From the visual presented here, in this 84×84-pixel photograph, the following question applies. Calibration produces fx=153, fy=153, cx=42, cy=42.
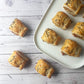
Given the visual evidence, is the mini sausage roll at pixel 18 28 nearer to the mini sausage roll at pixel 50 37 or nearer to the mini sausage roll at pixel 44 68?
the mini sausage roll at pixel 50 37

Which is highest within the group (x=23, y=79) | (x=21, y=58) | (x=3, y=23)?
(x=3, y=23)

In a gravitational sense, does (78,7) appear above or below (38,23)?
above

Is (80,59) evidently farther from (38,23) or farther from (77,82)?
(38,23)

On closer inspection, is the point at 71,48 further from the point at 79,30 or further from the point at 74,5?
the point at 74,5

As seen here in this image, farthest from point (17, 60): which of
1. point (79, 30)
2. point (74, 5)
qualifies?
point (74, 5)

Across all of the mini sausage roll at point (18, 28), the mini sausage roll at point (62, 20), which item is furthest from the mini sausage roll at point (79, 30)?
the mini sausage roll at point (18, 28)

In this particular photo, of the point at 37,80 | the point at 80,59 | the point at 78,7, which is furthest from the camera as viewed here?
the point at 37,80

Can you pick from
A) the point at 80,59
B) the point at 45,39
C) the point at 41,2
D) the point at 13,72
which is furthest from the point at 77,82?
the point at 41,2
